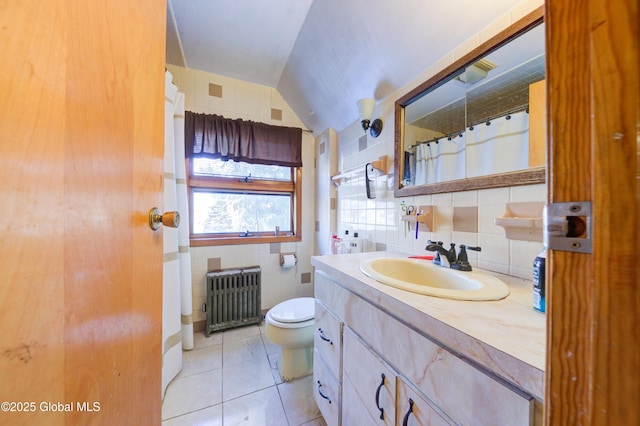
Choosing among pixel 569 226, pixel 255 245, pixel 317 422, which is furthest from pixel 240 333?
pixel 569 226

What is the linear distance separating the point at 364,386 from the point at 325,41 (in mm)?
1919

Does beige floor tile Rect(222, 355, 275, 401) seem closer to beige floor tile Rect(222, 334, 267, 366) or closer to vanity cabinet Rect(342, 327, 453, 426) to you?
beige floor tile Rect(222, 334, 267, 366)

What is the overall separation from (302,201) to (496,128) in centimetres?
172

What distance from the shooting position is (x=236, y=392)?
1313mm

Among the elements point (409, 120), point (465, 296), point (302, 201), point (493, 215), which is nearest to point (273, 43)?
point (409, 120)

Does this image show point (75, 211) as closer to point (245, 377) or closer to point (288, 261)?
point (245, 377)

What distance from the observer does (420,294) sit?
2.17 feet

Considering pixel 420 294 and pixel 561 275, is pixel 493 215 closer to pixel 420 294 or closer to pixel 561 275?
pixel 420 294

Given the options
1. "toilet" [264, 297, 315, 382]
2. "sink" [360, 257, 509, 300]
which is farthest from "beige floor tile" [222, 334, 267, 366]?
"sink" [360, 257, 509, 300]

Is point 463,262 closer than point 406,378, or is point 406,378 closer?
point 406,378

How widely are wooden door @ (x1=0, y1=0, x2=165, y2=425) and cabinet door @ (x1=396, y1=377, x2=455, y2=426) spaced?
688 millimetres

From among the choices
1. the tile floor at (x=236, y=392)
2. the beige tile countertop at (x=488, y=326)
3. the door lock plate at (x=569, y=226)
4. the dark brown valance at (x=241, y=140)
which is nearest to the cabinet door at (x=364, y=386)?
the beige tile countertop at (x=488, y=326)

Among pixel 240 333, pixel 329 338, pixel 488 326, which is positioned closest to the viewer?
pixel 488 326

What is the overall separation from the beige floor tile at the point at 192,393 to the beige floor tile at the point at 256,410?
0.12 meters
